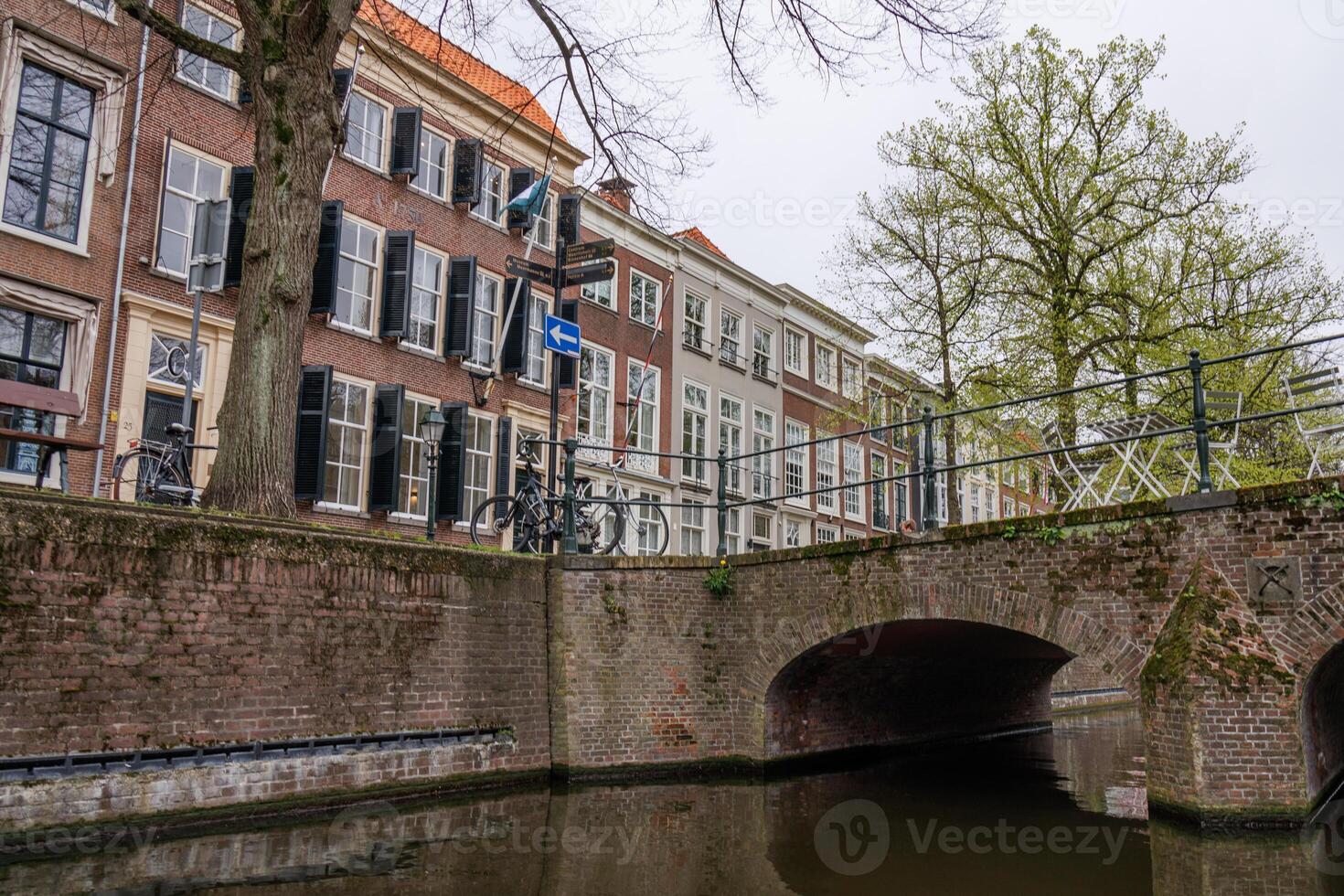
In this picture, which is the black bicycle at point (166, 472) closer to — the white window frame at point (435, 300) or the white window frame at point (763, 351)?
the white window frame at point (435, 300)

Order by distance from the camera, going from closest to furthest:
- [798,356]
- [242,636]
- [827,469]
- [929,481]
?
[242,636], [929,481], [798,356], [827,469]

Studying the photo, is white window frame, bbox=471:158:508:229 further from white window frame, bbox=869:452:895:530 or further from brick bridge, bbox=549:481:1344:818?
white window frame, bbox=869:452:895:530

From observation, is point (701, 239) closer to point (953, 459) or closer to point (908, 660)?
point (953, 459)

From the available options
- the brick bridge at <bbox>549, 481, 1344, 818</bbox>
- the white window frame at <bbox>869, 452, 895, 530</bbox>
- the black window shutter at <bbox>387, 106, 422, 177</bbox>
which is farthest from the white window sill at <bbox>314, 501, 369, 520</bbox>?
the white window frame at <bbox>869, 452, 895, 530</bbox>

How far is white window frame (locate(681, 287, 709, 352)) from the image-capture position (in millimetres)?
25469

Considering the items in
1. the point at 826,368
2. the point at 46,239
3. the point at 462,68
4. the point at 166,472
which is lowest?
the point at 166,472

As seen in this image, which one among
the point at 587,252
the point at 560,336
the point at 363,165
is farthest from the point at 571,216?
the point at 560,336

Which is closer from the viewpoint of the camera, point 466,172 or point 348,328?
point 348,328

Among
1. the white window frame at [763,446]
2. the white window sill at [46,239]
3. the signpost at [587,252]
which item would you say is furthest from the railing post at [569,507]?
the white window frame at [763,446]

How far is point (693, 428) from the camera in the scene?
25234 mm

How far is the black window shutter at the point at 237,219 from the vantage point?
14555 mm

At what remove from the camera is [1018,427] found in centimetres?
1650

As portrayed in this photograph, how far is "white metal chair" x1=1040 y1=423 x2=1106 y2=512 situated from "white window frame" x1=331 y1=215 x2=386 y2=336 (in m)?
10.6

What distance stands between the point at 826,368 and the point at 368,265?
55.9 ft
